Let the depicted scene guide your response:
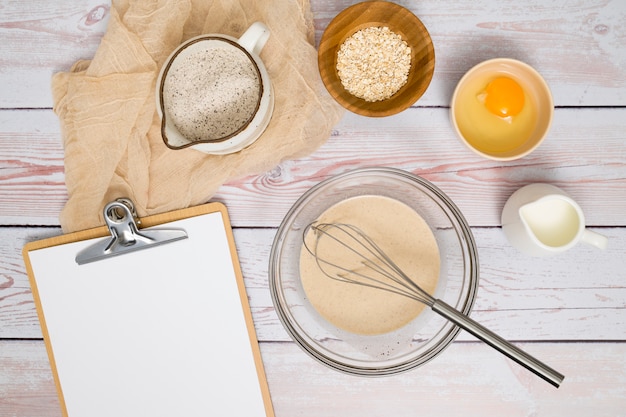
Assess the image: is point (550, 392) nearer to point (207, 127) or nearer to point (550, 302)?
point (550, 302)

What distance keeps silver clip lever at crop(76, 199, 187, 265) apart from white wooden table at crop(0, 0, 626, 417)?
0.07m

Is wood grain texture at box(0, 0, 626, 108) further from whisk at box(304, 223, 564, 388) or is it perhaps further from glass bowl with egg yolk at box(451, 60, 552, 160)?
whisk at box(304, 223, 564, 388)

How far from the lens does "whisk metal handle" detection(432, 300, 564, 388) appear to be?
0.52 meters

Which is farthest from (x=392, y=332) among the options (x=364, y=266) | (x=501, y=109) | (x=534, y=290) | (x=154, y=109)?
(x=154, y=109)

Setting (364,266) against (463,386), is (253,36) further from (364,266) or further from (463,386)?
(463,386)

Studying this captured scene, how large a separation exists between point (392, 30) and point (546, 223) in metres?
0.32

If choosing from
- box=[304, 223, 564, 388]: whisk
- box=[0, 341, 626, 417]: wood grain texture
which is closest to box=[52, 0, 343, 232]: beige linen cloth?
box=[304, 223, 564, 388]: whisk

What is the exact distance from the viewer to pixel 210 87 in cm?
63

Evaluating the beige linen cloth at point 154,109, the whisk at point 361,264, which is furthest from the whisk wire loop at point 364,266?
the beige linen cloth at point 154,109

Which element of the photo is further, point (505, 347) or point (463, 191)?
point (463, 191)

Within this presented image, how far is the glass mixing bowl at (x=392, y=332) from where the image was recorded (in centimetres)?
65

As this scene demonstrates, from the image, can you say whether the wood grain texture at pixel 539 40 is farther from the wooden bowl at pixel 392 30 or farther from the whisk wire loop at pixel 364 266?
the whisk wire loop at pixel 364 266

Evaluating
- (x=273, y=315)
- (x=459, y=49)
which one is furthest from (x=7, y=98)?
(x=459, y=49)

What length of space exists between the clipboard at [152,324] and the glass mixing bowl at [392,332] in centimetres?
7
